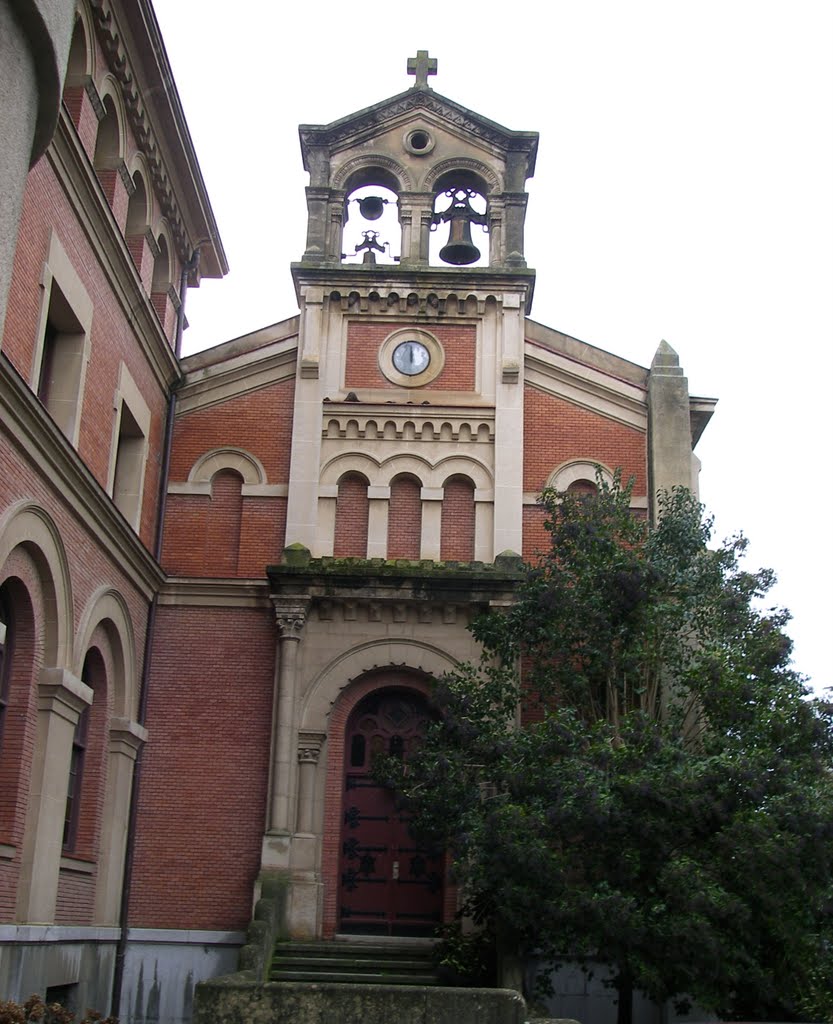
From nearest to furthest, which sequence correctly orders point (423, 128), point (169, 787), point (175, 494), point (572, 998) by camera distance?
point (572, 998), point (169, 787), point (175, 494), point (423, 128)

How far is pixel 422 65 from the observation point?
22.9 meters

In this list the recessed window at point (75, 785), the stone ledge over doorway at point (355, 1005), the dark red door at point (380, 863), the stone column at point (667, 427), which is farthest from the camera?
the stone column at point (667, 427)

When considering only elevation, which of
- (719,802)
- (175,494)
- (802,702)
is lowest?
(719,802)

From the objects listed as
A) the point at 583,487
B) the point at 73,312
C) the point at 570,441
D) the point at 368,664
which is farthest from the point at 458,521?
the point at 73,312

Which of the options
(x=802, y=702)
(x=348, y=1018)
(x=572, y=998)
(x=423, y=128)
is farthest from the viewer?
(x=423, y=128)

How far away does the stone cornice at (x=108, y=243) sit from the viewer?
1498 centimetres

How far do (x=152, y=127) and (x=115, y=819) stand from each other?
1008 centimetres

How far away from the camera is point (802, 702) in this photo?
14.8 m

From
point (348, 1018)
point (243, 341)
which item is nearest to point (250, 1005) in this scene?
point (348, 1018)

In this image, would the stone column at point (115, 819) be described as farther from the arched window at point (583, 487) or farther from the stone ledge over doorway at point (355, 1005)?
the stone ledge over doorway at point (355, 1005)

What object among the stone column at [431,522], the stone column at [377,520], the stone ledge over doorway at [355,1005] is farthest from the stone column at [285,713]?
the stone ledge over doorway at [355,1005]

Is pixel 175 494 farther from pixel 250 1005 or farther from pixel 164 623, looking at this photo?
pixel 250 1005

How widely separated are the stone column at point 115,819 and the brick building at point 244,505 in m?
0.05

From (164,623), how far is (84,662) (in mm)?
2352
